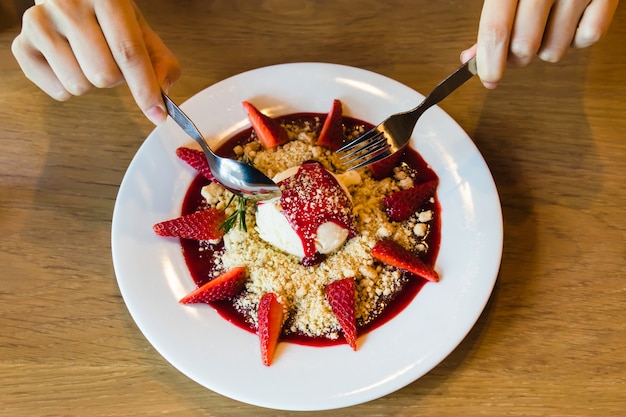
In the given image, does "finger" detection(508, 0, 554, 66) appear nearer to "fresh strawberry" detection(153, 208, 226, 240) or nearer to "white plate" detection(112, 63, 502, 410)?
"white plate" detection(112, 63, 502, 410)

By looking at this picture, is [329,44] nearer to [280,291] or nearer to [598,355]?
[280,291]

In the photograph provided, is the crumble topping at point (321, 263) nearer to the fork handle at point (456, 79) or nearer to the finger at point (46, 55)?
the fork handle at point (456, 79)

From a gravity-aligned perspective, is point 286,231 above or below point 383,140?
below

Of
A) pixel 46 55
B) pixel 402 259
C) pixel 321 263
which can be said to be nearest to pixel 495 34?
pixel 402 259

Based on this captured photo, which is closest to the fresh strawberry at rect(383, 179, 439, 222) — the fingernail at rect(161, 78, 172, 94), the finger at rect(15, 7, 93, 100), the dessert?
the dessert

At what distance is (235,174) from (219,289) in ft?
0.78

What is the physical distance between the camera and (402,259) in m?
1.18

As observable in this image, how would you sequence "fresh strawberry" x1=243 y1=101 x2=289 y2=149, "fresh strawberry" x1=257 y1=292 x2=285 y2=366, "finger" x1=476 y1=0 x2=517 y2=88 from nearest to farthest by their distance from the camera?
A: 1. "finger" x1=476 y1=0 x2=517 y2=88
2. "fresh strawberry" x1=257 y1=292 x2=285 y2=366
3. "fresh strawberry" x1=243 y1=101 x2=289 y2=149

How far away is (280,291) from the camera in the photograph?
1179 millimetres

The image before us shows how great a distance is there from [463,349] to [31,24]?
3.48 ft

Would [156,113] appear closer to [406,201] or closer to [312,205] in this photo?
[312,205]

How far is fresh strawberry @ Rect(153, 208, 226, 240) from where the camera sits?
123 centimetres

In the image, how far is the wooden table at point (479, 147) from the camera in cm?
117

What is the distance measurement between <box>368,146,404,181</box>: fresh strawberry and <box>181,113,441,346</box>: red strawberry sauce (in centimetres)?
2
